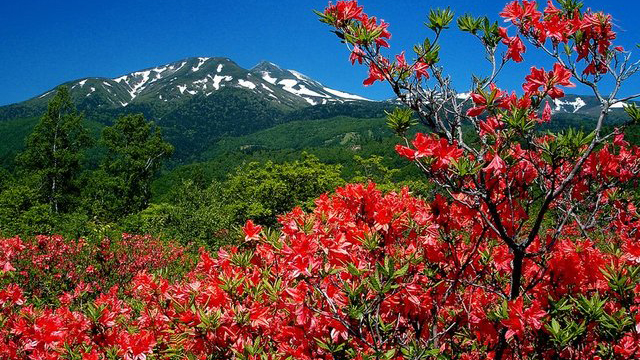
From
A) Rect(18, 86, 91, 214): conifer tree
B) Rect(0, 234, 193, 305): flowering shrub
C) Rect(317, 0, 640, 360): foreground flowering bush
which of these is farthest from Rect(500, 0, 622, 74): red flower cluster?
Rect(18, 86, 91, 214): conifer tree

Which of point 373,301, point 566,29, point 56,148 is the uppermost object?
point 566,29

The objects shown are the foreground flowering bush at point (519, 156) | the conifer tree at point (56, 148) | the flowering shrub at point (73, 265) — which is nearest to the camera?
the foreground flowering bush at point (519, 156)

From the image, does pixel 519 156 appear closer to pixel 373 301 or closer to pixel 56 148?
pixel 373 301

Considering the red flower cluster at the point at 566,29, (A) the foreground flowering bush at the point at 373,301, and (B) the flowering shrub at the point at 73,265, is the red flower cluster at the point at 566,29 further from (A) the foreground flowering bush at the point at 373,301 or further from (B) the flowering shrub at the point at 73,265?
(B) the flowering shrub at the point at 73,265

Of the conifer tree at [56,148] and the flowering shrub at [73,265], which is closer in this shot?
the flowering shrub at [73,265]

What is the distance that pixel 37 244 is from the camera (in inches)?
372

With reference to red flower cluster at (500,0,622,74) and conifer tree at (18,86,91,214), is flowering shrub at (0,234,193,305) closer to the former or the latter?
red flower cluster at (500,0,622,74)

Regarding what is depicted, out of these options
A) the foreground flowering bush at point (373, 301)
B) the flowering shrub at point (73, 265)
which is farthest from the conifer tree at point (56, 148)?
the foreground flowering bush at point (373, 301)

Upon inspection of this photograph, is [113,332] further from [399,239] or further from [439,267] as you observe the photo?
[439,267]

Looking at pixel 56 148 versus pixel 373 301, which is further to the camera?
pixel 56 148

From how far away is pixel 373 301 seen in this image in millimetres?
2096

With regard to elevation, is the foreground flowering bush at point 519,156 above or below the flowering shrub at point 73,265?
above

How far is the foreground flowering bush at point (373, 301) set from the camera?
→ 7.30ft

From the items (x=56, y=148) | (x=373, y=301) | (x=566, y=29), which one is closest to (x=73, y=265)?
(x=373, y=301)
